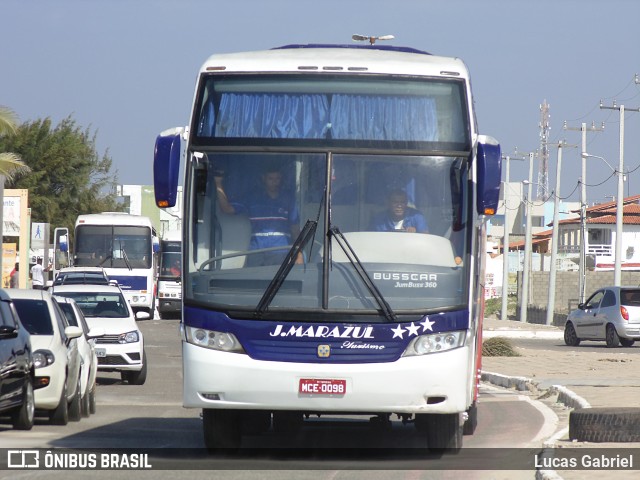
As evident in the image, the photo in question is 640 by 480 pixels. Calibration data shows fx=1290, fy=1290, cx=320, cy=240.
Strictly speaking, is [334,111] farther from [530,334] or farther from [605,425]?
[530,334]

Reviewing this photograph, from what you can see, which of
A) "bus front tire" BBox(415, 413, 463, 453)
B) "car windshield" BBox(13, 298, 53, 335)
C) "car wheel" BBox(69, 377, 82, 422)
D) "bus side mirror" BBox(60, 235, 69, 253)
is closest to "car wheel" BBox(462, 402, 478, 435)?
"bus front tire" BBox(415, 413, 463, 453)

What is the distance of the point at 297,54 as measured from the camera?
1160cm

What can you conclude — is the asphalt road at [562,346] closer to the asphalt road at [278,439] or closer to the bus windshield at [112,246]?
the bus windshield at [112,246]

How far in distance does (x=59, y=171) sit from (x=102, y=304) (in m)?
55.4

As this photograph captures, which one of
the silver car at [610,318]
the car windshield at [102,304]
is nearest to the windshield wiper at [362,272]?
the car windshield at [102,304]

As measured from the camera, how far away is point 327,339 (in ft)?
35.1

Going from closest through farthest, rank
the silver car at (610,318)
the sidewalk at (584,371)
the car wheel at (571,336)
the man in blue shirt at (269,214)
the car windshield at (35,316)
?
1. the man in blue shirt at (269,214)
2. the car windshield at (35,316)
3. the sidewalk at (584,371)
4. the silver car at (610,318)
5. the car wheel at (571,336)

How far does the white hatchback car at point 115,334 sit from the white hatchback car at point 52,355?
16.9ft

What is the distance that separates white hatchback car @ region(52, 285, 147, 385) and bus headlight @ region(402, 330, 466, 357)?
10853mm

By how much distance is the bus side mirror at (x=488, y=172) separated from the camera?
35.4 feet

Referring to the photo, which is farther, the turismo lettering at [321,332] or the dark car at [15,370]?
the dark car at [15,370]

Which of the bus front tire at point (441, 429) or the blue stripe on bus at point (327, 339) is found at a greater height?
the blue stripe on bus at point (327, 339)

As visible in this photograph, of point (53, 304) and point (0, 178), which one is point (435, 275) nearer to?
point (53, 304)

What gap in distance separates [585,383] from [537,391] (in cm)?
95
